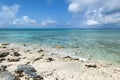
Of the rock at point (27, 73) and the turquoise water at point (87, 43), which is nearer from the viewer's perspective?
the rock at point (27, 73)

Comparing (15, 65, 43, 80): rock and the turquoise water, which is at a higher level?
(15, 65, 43, 80): rock

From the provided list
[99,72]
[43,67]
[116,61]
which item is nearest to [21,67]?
[43,67]

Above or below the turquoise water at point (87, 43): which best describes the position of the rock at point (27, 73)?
above

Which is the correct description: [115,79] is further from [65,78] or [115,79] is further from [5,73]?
[5,73]

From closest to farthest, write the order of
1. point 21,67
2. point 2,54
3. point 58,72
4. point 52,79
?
1. point 52,79
2. point 21,67
3. point 58,72
4. point 2,54

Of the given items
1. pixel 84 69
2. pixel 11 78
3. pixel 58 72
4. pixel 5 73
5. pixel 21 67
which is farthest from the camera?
pixel 84 69

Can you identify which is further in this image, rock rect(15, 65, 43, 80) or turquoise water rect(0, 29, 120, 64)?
turquoise water rect(0, 29, 120, 64)

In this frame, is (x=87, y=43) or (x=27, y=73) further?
(x=87, y=43)

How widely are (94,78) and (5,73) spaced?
519cm

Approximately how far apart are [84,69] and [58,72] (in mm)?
2047

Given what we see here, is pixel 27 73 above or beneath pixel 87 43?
above

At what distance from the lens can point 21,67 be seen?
368 inches

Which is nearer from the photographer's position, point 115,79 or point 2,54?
point 115,79

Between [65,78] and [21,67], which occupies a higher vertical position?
[21,67]
